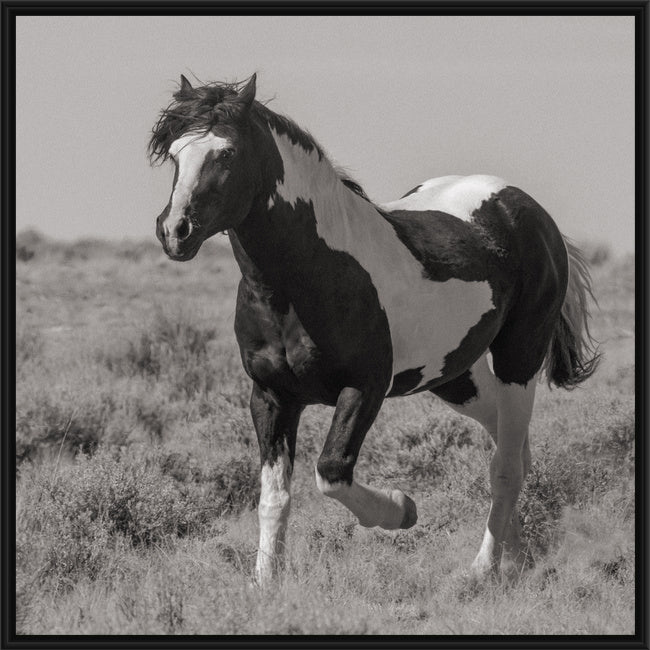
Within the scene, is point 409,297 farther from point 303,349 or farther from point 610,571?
point 610,571

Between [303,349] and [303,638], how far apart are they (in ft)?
4.26

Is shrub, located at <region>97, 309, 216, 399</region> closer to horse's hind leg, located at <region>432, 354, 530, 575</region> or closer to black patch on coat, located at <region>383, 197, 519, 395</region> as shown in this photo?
horse's hind leg, located at <region>432, 354, 530, 575</region>

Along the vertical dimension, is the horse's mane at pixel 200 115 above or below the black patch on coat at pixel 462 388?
above

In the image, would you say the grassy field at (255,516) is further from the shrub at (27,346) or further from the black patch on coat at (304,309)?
the black patch on coat at (304,309)

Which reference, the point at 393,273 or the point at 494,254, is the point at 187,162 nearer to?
the point at 393,273

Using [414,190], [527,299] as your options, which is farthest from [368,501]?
[414,190]

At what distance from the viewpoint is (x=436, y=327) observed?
5.52 m

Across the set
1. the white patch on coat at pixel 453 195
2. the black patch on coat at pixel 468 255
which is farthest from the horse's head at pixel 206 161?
the white patch on coat at pixel 453 195

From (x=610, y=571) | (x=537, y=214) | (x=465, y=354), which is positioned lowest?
(x=610, y=571)

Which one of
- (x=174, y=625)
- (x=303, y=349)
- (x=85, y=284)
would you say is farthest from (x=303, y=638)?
(x=85, y=284)

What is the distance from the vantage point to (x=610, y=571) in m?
6.09

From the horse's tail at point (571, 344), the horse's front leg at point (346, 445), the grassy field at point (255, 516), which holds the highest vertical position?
the horse's tail at point (571, 344)

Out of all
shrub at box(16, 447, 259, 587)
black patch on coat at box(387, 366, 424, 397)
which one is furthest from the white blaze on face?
shrub at box(16, 447, 259, 587)

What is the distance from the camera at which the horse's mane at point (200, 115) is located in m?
4.65
